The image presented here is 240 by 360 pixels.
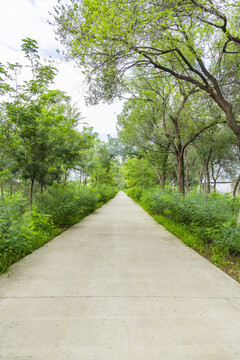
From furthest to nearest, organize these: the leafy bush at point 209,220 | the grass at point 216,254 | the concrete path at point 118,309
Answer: the leafy bush at point 209,220, the grass at point 216,254, the concrete path at point 118,309

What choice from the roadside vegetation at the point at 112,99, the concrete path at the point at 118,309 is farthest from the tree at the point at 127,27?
the concrete path at the point at 118,309

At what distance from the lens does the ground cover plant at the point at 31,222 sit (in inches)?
150

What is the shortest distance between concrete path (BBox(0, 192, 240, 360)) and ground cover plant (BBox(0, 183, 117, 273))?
14.7 inches

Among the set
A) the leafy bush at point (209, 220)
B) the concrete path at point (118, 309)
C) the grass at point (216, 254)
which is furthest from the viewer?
the leafy bush at point (209, 220)

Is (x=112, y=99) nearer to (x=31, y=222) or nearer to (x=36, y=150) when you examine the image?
(x=36, y=150)

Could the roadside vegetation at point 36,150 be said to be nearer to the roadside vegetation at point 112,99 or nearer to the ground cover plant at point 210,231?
the roadside vegetation at point 112,99

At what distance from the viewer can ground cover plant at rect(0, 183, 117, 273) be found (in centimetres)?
381

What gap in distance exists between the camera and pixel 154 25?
4.82m

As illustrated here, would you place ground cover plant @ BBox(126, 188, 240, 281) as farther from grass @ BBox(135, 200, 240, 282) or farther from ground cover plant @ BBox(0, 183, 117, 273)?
ground cover plant @ BBox(0, 183, 117, 273)

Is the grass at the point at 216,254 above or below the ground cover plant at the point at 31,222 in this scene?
below

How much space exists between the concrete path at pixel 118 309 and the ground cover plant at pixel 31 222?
1.22 ft

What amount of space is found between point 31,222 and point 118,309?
128 inches

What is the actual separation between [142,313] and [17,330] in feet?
4.45

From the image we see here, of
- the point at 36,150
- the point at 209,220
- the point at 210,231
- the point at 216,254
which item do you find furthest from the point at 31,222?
the point at 209,220
